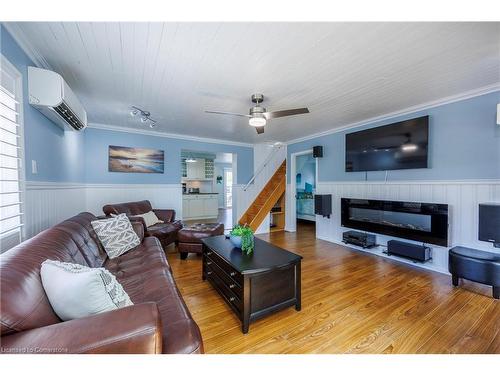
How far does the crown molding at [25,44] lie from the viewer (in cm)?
162

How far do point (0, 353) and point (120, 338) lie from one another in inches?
15.0

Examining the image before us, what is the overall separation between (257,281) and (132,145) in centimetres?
432

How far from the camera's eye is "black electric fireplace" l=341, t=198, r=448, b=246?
3020 mm

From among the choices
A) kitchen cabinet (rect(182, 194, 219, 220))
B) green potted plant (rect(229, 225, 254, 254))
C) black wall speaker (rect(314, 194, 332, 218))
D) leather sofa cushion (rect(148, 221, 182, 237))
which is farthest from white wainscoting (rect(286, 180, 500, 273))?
kitchen cabinet (rect(182, 194, 219, 220))

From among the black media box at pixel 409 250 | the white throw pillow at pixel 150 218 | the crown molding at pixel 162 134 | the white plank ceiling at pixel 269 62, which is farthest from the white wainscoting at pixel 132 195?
the black media box at pixel 409 250

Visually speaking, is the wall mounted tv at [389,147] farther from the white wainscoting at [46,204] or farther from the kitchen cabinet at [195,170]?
the kitchen cabinet at [195,170]

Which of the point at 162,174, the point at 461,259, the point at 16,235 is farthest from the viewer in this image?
the point at 162,174

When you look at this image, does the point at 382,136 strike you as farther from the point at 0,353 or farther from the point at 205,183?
the point at 205,183

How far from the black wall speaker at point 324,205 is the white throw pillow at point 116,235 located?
11.7 feet

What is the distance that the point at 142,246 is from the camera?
103 inches

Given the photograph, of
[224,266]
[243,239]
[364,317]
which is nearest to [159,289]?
[224,266]

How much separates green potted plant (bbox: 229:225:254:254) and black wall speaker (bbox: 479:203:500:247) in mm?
2853

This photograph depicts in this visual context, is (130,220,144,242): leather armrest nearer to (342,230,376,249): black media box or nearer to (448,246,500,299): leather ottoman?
(342,230,376,249): black media box

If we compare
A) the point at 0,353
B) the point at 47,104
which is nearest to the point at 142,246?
the point at 47,104
